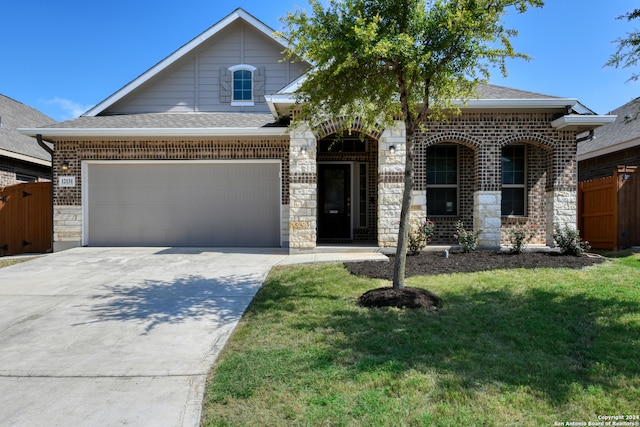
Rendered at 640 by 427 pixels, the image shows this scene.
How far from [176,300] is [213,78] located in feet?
29.5

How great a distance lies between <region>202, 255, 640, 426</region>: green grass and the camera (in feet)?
9.29

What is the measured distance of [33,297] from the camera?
617 centimetres

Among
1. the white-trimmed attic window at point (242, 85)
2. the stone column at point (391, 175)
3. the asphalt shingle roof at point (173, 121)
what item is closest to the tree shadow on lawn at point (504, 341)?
the stone column at point (391, 175)

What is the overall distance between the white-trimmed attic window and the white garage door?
8.52ft

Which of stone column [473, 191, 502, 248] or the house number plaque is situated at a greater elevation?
the house number plaque

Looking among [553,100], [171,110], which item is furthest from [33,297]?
[553,100]

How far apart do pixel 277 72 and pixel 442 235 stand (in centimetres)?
722

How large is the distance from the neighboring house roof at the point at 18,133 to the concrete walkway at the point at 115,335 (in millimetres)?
6210

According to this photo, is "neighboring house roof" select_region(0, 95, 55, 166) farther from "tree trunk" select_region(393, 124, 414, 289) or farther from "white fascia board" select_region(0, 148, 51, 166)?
"tree trunk" select_region(393, 124, 414, 289)

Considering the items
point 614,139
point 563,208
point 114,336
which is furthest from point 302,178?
point 614,139

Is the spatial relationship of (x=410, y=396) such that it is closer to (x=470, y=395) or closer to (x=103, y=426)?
(x=470, y=395)

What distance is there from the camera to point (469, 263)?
Answer: 26.3 ft

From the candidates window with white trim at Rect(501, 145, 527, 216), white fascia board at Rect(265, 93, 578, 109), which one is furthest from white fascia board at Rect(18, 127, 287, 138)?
window with white trim at Rect(501, 145, 527, 216)

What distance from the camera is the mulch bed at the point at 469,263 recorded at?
7.38 m
